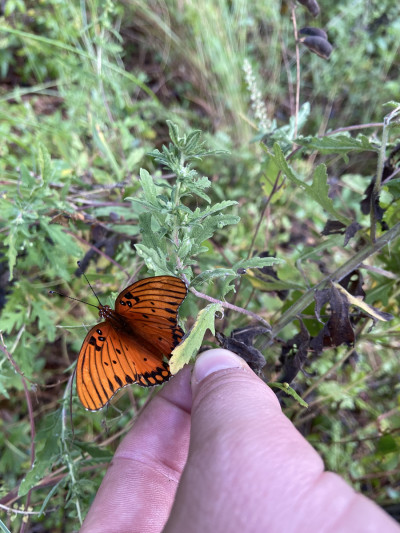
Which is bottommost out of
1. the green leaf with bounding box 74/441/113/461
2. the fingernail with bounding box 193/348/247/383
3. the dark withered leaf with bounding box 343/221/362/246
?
the green leaf with bounding box 74/441/113/461

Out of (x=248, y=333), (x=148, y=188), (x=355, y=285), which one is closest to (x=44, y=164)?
(x=148, y=188)

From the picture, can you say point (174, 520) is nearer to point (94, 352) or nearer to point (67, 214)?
point (94, 352)

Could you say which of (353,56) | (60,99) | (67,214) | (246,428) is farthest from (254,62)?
(246,428)

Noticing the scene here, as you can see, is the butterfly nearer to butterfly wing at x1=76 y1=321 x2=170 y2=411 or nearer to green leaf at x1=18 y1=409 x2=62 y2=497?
butterfly wing at x1=76 y1=321 x2=170 y2=411

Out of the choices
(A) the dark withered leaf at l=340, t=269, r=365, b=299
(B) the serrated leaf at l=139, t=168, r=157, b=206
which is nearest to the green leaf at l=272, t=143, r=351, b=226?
(A) the dark withered leaf at l=340, t=269, r=365, b=299

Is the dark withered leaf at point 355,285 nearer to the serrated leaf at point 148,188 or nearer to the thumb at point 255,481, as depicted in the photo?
the thumb at point 255,481

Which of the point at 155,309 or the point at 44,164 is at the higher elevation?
the point at 44,164

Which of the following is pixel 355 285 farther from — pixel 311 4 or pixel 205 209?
pixel 311 4
